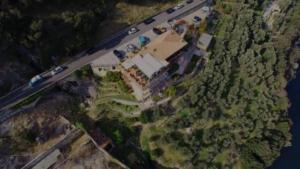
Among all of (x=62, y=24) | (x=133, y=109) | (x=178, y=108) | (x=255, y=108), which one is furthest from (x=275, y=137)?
(x=62, y=24)

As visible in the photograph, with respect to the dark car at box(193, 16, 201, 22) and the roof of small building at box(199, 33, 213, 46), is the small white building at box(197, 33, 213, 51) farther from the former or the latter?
the dark car at box(193, 16, 201, 22)

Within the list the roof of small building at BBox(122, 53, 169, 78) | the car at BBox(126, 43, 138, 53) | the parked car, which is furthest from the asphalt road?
the roof of small building at BBox(122, 53, 169, 78)

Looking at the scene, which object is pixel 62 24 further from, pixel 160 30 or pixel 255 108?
pixel 255 108

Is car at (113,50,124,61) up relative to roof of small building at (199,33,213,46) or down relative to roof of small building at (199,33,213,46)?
up

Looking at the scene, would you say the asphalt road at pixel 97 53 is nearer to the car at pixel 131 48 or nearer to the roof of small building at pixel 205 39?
the car at pixel 131 48

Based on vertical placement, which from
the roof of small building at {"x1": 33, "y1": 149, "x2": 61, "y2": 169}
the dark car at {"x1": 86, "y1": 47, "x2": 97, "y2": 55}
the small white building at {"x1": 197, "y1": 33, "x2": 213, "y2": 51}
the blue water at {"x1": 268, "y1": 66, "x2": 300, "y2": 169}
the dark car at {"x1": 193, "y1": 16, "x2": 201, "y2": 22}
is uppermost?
the dark car at {"x1": 86, "y1": 47, "x2": 97, "y2": 55}

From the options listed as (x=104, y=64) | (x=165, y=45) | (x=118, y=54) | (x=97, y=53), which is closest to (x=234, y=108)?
(x=165, y=45)

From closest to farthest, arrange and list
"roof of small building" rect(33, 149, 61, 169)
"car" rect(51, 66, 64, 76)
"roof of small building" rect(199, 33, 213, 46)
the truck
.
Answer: "roof of small building" rect(33, 149, 61, 169)
the truck
"car" rect(51, 66, 64, 76)
"roof of small building" rect(199, 33, 213, 46)
